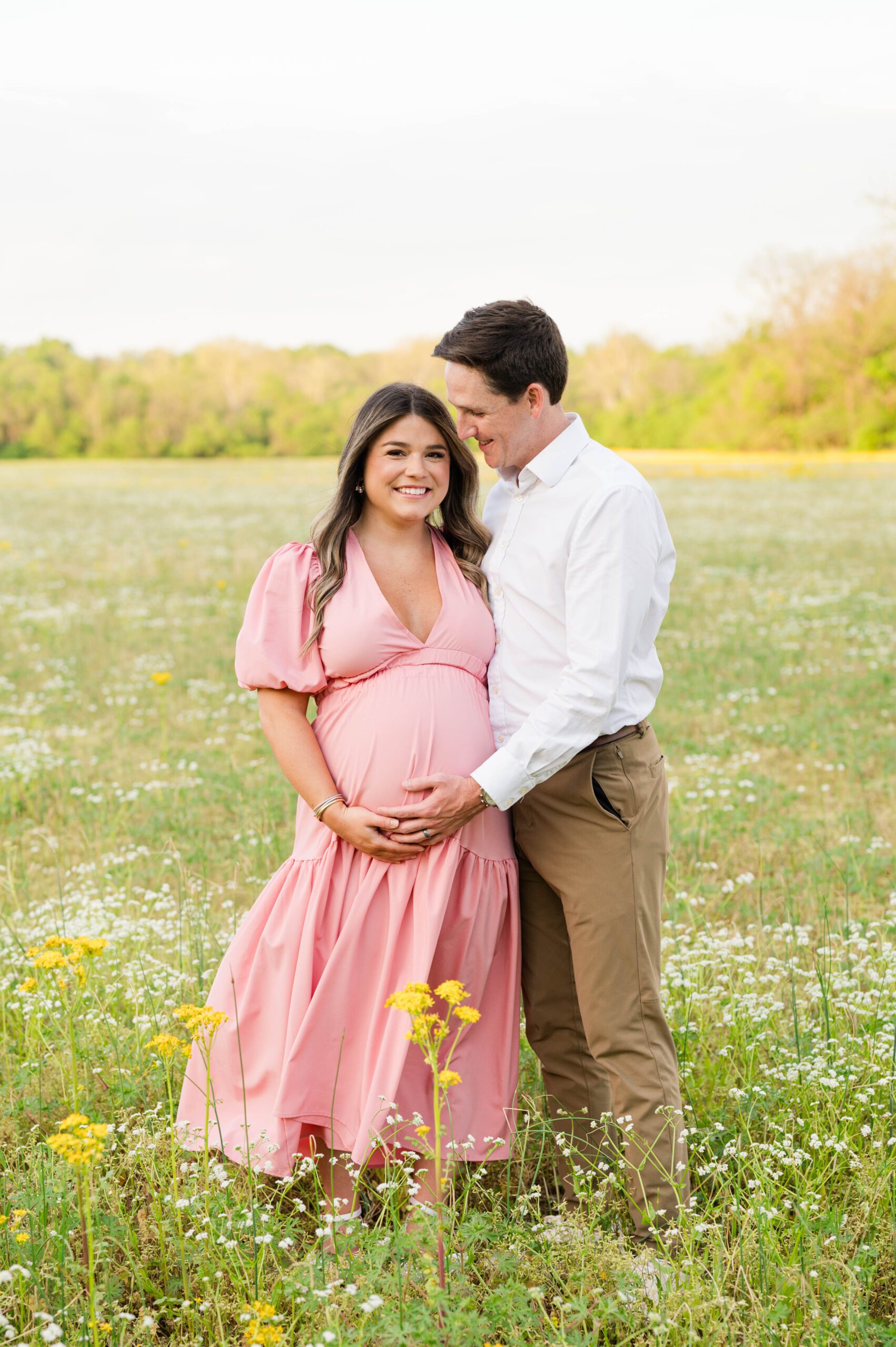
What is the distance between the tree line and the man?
52772 mm

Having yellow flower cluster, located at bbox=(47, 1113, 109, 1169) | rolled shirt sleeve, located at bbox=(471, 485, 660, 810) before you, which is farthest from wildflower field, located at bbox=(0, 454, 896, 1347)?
rolled shirt sleeve, located at bbox=(471, 485, 660, 810)

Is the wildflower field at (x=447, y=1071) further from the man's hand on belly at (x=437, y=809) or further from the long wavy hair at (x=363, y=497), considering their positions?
the man's hand on belly at (x=437, y=809)

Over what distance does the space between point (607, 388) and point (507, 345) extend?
7269 cm

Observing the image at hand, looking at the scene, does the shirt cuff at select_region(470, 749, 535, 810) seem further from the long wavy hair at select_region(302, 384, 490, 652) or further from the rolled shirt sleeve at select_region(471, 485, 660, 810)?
the long wavy hair at select_region(302, 384, 490, 652)

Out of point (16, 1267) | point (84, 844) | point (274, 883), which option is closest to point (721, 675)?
point (84, 844)

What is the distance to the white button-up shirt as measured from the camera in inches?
112

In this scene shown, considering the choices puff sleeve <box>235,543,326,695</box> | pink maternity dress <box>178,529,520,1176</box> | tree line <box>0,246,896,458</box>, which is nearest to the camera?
pink maternity dress <box>178,529,520,1176</box>

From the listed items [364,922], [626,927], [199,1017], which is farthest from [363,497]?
[199,1017]

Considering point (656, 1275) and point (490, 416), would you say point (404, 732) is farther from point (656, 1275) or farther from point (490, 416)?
point (656, 1275)

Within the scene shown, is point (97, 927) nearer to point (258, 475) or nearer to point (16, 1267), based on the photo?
point (16, 1267)

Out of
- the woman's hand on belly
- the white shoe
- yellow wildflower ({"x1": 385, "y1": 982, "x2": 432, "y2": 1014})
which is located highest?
the woman's hand on belly

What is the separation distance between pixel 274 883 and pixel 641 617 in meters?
1.32

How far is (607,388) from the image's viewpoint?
238 feet

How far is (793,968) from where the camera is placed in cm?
386
